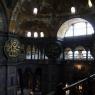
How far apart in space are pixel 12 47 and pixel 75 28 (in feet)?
28.2

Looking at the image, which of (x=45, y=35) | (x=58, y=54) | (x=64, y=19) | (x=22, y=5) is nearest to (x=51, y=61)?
(x=58, y=54)

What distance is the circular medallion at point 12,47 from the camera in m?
24.4

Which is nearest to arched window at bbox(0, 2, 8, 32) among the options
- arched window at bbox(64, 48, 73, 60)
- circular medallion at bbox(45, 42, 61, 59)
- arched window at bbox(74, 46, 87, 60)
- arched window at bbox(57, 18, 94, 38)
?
circular medallion at bbox(45, 42, 61, 59)

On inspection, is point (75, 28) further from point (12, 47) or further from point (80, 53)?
point (12, 47)

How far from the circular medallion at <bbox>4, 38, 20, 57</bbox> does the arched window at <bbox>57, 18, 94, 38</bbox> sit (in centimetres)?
598

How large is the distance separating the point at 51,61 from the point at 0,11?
346 inches

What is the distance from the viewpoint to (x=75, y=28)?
29734 millimetres

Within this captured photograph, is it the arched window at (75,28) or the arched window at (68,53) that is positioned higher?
the arched window at (75,28)

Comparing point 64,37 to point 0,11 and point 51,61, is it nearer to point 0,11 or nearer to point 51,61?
point 51,61

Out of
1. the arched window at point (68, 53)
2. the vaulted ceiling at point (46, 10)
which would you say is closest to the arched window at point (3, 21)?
the vaulted ceiling at point (46, 10)

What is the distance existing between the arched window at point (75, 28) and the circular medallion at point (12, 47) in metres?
5.98

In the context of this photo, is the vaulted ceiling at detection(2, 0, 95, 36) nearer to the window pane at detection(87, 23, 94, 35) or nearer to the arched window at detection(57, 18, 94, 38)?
the arched window at detection(57, 18, 94, 38)

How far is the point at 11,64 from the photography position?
81.7 feet

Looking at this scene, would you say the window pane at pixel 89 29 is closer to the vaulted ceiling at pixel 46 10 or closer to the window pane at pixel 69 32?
the vaulted ceiling at pixel 46 10
